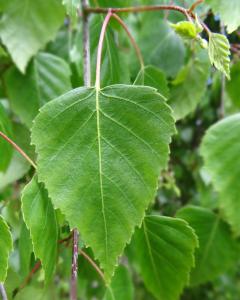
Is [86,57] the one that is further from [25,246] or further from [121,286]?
[121,286]

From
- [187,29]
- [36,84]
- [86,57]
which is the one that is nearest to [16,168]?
[36,84]

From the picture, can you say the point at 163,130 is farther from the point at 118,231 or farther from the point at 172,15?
the point at 172,15

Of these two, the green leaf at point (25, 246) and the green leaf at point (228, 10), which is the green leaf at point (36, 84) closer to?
the green leaf at point (25, 246)

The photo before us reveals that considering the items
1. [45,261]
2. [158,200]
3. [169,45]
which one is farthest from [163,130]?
[158,200]

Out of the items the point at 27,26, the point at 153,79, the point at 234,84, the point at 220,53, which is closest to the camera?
the point at 220,53

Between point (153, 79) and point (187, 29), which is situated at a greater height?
point (187, 29)

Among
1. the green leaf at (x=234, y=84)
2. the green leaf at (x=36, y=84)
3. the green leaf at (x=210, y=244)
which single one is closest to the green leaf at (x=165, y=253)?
the green leaf at (x=210, y=244)
